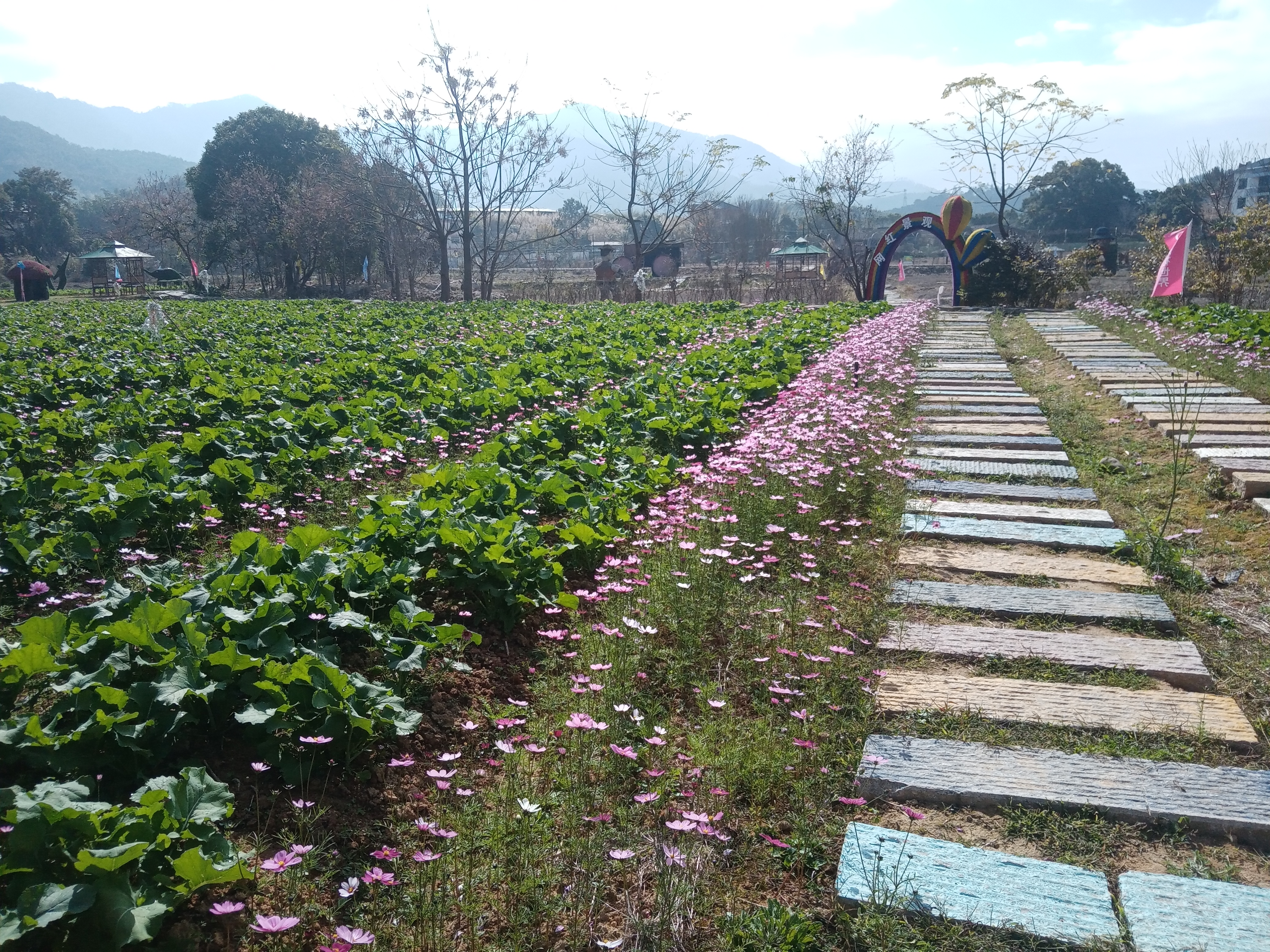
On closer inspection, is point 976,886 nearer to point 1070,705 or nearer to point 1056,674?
point 1070,705

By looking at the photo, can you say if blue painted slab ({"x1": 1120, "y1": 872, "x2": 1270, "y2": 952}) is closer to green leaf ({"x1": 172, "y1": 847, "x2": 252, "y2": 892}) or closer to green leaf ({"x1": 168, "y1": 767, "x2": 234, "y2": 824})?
green leaf ({"x1": 172, "y1": 847, "x2": 252, "y2": 892})

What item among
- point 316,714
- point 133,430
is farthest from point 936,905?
point 133,430

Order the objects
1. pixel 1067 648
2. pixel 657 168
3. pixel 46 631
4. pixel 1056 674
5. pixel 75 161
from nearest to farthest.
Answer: pixel 46 631, pixel 1056 674, pixel 1067 648, pixel 657 168, pixel 75 161

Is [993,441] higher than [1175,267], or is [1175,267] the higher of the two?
[1175,267]

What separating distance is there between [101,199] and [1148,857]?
12410 cm

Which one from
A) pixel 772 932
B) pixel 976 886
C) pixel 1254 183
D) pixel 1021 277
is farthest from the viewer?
pixel 1254 183

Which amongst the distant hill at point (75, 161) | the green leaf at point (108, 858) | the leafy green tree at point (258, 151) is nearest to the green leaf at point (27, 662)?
the green leaf at point (108, 858)

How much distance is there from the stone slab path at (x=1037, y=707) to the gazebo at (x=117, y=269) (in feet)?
174

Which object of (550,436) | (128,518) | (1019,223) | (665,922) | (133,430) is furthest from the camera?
(1019,223)

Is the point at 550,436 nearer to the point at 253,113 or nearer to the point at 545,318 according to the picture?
the point at 545,318

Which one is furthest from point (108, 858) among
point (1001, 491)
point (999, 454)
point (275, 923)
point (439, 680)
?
point (999, 454)

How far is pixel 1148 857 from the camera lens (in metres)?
2.42

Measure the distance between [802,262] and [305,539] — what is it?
61.1 m

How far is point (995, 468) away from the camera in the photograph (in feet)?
21.3
